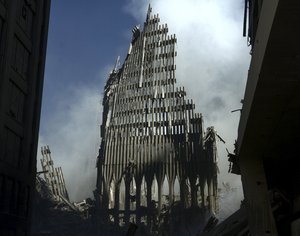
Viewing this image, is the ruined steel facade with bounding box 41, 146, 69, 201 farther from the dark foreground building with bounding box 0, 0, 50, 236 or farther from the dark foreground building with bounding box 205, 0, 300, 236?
the dark foreground building with bounding box 205, 0, 300, 236

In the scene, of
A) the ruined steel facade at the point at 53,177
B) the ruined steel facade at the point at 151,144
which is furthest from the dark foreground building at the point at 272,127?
the ruined steel facade at the point at 53,177

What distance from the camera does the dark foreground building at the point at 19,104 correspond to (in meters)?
15.7

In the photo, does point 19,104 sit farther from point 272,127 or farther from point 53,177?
point 53,177

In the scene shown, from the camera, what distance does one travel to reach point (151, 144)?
35969 millimetres

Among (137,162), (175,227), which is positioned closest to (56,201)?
(137,162)

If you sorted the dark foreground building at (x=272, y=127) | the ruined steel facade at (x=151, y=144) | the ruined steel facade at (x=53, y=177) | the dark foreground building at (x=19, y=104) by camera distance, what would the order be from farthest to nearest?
the ruined steel facade at (x=53, y=177) → the ruined steel facade at (x=151, y=144) → the dark foreground building at (x=19, y=104) → the dark foreground building at (x=272, y=127)

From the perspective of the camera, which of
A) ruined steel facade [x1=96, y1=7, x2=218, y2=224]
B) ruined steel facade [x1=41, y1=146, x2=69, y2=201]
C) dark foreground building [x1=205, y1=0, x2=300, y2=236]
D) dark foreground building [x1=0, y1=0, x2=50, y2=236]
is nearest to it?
dark foreground building [x1=205, y1=0, x2=300, y2=236]

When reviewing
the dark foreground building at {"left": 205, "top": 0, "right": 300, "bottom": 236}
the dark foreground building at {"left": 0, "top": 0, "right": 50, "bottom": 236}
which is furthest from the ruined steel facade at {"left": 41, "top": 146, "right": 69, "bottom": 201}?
the dark foreground building at {"left": 205, "top": 0, "right": 300, "bottom": 236}

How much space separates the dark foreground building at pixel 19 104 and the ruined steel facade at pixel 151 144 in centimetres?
1699

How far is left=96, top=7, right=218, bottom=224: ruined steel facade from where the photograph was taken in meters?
34.2

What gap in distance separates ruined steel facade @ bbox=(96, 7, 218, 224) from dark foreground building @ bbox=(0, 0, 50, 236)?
1699 centimetres

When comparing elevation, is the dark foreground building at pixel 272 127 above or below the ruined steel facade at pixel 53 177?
below

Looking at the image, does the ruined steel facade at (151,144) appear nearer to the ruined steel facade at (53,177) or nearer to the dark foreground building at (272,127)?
the ruined steel facade at (53,177)

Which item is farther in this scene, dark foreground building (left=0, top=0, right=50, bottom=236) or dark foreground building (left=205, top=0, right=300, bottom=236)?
dark foreground building (left=0, top=0, right=50, bottom=236)
